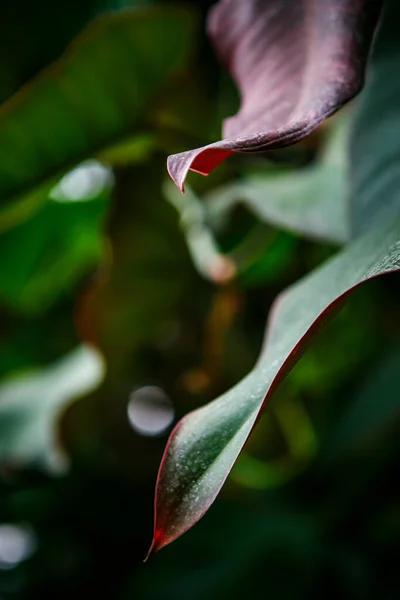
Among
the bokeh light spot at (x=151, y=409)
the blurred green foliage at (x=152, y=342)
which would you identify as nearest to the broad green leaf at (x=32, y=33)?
the blurred green foliage at (x=152, y=342)

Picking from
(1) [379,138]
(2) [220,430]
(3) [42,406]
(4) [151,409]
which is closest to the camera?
(2) [220,430]

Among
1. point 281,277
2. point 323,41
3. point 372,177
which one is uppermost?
point 323,41

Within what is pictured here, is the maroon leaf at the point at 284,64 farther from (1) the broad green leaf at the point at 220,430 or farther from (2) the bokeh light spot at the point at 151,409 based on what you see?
(2) the bokeh light spot at the point at 151,409

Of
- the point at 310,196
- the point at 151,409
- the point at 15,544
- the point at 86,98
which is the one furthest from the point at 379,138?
the point at 15,544

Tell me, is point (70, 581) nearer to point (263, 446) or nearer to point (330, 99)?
point (263, 446)

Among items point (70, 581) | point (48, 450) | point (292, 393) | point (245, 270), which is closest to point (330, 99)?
point (245, 270)

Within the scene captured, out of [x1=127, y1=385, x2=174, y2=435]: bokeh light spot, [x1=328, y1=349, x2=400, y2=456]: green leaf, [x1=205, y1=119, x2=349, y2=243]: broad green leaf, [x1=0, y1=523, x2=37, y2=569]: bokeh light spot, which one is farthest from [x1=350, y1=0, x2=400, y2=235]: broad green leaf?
[x1=0, y1=523, x2=37, y2=569]: bokeh light spot

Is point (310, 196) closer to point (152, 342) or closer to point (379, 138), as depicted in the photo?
point (379, 138)
